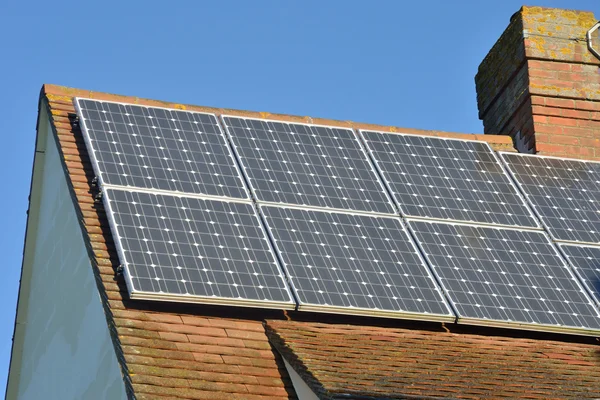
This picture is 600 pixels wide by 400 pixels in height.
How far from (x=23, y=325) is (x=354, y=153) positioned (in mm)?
4210

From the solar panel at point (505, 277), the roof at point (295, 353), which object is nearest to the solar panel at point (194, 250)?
the roof at point (295, 353)

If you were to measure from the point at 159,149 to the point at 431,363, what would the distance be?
395cm

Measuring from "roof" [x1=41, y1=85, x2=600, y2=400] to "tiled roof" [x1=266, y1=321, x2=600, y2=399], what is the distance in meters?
0.01

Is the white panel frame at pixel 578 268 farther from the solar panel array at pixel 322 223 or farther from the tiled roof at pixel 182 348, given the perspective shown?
the tiled roof at pixel 182 348

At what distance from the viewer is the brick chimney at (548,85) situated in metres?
15.6

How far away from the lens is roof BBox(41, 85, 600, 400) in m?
9.77

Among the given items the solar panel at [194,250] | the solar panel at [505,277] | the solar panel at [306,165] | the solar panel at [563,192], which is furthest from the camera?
the solar panel at [563,192]

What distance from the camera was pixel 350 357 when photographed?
10.4 meters

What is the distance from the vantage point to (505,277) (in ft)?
40.2

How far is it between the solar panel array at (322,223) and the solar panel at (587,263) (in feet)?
0.18

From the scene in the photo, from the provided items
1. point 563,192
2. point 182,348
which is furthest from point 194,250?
point 563,192

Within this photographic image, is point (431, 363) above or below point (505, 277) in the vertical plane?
below

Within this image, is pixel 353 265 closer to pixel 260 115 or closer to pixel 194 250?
pixel 194 250

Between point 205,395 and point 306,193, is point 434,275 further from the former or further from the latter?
point 205,395
